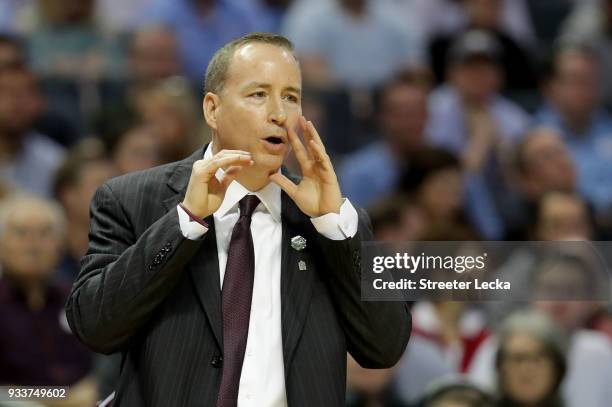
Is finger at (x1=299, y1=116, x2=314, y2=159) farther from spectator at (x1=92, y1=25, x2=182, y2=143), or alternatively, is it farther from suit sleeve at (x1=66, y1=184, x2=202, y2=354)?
spectator at (x1=92, y1=25, x2=182, y2=143)

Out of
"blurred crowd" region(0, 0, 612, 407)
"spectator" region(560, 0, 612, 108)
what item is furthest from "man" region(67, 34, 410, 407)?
"spectator" region(560, 0, 612, 108)

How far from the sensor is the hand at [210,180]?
A: 2.85 metres

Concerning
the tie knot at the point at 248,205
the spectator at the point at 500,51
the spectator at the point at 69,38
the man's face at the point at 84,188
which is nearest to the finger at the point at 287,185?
the tie knot at the point at 248,205

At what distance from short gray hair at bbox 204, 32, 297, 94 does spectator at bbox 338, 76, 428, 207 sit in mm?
4358

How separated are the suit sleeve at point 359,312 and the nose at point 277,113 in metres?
0.29

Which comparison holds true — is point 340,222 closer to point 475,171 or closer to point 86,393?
point 86,393

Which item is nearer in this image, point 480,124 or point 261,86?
point 261,86

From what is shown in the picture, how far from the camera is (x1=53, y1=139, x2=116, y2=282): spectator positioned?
6.38m

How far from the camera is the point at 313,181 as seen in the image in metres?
3.01

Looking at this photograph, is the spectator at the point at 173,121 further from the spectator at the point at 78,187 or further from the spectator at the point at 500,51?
the spectator at the point at 500,51

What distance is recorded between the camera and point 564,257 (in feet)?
10.4

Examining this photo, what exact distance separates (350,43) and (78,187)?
2.65 metres

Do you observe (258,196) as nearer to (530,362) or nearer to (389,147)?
(530,362)

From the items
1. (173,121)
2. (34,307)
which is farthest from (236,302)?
(173,121)
